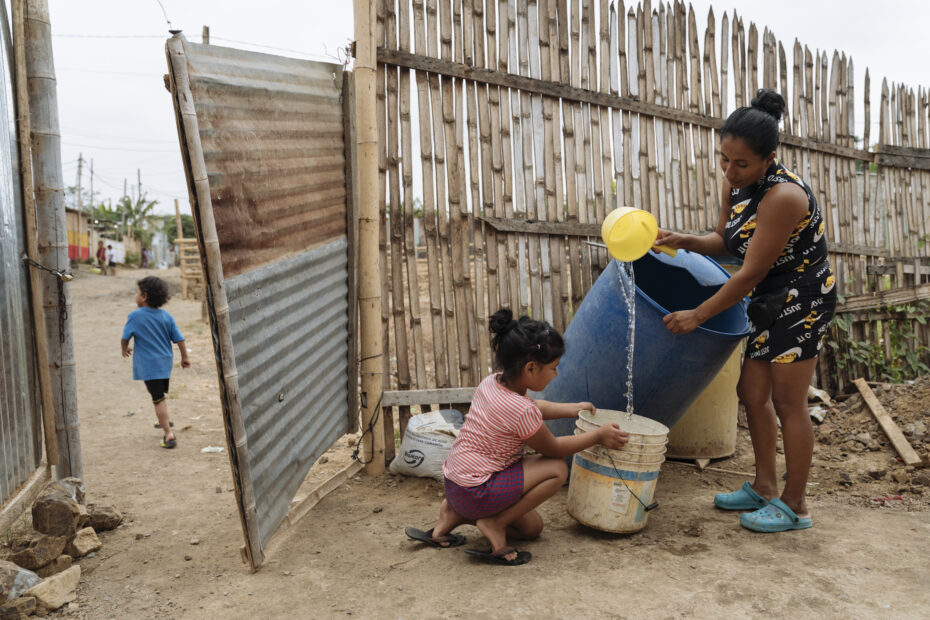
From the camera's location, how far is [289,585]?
2.36 metres

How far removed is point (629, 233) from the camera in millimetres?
2666

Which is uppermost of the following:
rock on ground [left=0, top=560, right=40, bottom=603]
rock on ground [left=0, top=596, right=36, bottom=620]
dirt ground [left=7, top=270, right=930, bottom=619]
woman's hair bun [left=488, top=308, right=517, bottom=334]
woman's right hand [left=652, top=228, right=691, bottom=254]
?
woman's right hand [left=652, top=228, right=691, bottom=254]

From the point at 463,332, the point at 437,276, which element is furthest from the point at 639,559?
the point at 437,276

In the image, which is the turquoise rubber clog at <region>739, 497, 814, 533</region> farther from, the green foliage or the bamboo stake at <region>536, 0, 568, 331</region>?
the green foliage

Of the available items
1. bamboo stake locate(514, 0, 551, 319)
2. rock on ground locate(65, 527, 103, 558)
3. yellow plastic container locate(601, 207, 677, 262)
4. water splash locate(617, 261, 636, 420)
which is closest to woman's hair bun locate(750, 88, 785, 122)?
yellow plastic container locate(601, 207, 677, 262)

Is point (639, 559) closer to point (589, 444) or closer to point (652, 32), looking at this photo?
point (589, 444)

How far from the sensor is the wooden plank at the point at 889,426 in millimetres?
3549

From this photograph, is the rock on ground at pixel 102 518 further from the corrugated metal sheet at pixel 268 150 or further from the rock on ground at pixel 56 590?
the corrugated metal sheet at pixel 268 150

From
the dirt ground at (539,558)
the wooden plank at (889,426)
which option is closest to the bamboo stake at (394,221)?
the dirt ground at (539,558)

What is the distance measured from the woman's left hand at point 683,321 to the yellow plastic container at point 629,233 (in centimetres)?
30

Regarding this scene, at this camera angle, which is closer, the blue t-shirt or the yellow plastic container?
the yellow plastic container

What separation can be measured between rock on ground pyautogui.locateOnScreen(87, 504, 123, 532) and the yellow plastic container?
2487 mm

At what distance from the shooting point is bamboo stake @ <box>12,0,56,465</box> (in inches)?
105

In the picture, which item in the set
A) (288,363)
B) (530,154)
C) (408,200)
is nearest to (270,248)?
(288,363)
